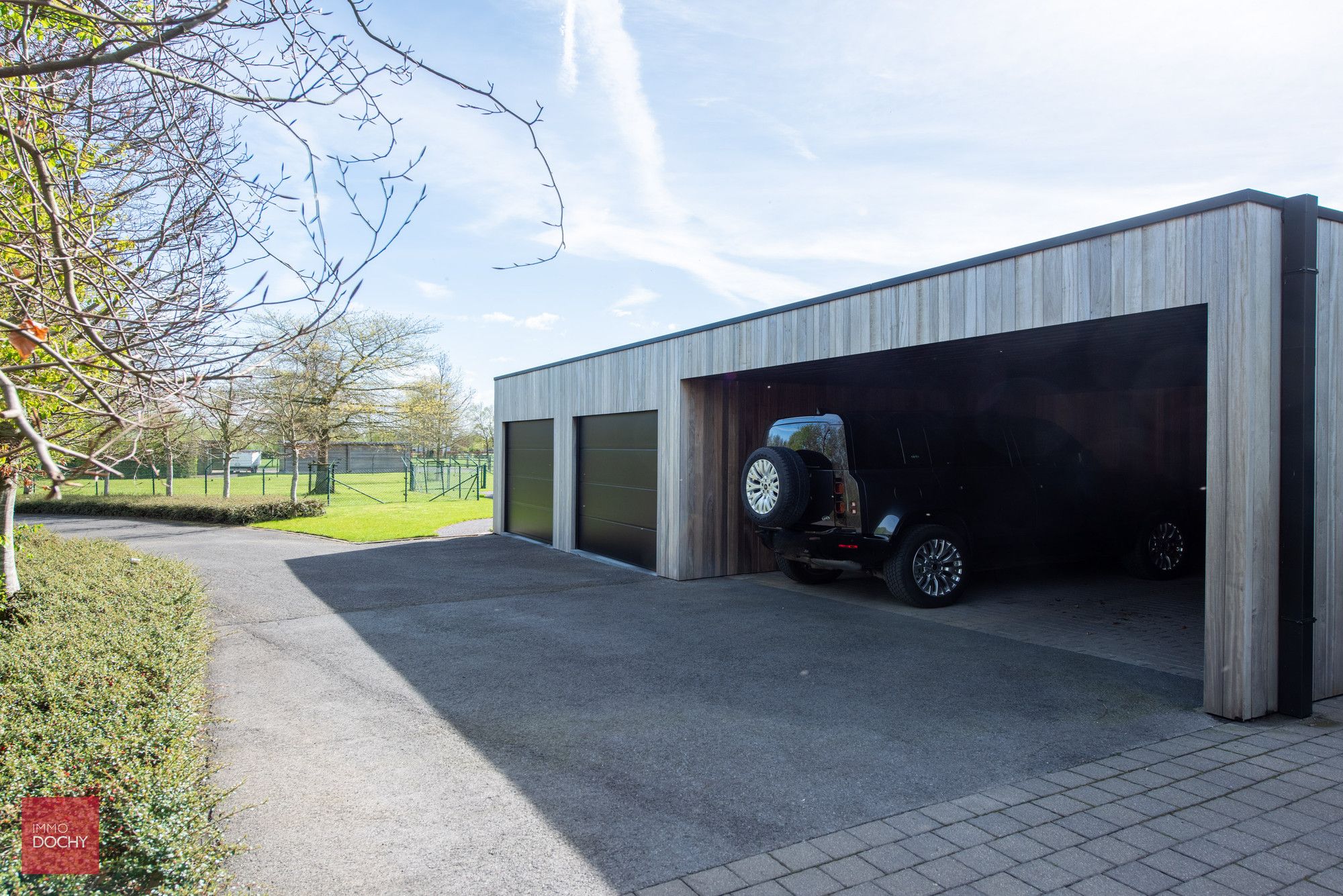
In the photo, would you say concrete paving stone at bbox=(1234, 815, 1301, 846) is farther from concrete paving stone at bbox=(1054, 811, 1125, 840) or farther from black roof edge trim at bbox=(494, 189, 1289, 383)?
black roof edge trim at bbox=(494, 189, 1289, 383)

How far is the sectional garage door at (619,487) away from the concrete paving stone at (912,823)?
6.89m

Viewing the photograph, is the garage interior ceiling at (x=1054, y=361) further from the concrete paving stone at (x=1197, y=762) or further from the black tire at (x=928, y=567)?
the concrete paving stone at (x=1197, y=762)

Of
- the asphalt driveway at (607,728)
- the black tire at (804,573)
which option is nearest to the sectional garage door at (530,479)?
the black tire at (804,573)

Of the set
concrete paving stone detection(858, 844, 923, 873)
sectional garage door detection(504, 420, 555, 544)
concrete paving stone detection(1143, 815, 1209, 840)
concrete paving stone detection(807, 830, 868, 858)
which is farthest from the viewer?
sectional garage door detection(504, 420, 555, 544)

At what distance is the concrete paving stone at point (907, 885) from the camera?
270cm

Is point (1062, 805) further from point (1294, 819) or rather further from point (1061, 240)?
point (1061, 240)

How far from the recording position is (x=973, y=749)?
4.07 metres

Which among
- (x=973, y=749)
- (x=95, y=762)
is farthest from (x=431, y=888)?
(x=973, y=749)

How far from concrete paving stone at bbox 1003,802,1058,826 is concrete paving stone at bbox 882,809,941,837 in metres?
0.35

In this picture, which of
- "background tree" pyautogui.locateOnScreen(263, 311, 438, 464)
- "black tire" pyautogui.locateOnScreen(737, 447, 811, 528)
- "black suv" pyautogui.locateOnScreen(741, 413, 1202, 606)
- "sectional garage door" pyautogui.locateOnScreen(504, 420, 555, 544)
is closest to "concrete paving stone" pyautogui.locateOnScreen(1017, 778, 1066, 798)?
"black suv" pyautogui.locateOnScreen(741, 413, 1202, 606)

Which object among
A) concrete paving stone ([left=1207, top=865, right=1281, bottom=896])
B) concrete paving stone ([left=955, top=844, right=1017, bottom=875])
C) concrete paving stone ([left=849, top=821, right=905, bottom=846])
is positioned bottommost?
concrete paving stone ([left=849, top=821, right=905, bottom=846])

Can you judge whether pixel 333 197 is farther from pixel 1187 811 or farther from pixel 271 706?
pixel 1187 811

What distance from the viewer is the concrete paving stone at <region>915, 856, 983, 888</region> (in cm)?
277

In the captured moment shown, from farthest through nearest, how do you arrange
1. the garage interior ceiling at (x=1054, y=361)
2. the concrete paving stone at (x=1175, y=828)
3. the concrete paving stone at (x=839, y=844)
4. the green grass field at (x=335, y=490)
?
the green grass field at (x=335, y=490), the garage interior ceiling at (x=1054, y=361), the concrete paving stone at (x=1175, y=828), the concrete paving stone at (x=839, y=844)
